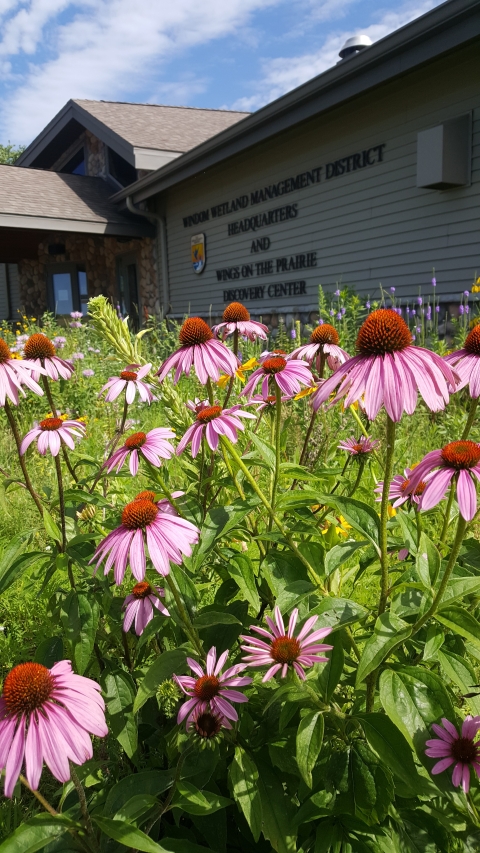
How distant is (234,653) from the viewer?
4.51 feet

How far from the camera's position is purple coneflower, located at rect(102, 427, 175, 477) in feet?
3.82


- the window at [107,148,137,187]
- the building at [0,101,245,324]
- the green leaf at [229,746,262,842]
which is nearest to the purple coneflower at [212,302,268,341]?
the green leaf at [229,746,262,842]

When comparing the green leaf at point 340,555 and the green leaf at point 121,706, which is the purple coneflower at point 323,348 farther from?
the green leaf at point 121,706

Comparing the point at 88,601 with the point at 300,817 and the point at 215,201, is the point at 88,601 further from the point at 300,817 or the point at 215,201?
the point at 215,201

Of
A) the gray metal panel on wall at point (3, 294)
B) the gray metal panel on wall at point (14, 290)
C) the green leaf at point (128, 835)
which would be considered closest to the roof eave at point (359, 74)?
the green leaf at point (128, 835)

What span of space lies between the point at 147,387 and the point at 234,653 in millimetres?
673

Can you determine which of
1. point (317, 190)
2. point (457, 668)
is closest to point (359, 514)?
point (457, 668)

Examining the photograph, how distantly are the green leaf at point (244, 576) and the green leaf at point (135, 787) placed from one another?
326 mm

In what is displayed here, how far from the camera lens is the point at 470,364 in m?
1.01

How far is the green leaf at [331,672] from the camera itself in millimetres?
1005

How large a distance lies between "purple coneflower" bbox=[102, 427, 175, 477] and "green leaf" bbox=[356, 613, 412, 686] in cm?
49

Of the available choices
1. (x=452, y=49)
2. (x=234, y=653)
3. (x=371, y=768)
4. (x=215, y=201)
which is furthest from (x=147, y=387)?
(x=215, y=201)

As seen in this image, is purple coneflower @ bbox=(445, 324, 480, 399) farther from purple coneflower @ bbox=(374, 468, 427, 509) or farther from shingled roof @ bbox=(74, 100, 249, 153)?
shingled roof @ bbox=(74, 100, 249, 153)

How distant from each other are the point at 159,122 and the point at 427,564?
49.7 ft
